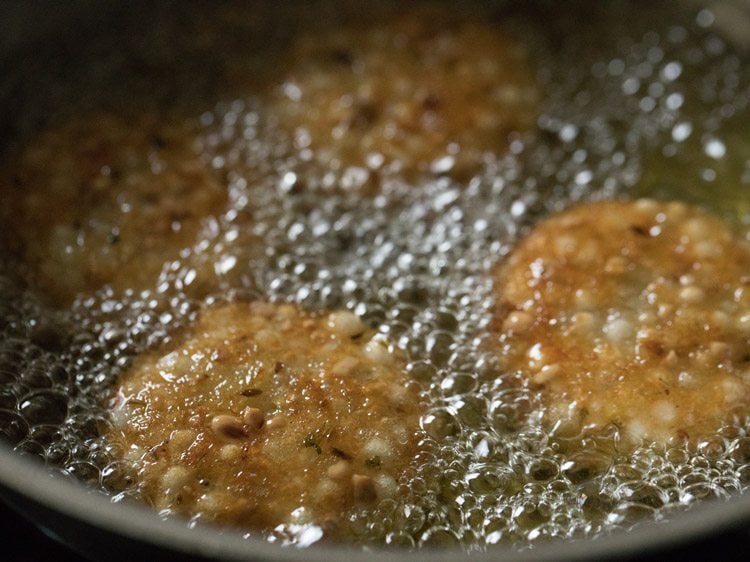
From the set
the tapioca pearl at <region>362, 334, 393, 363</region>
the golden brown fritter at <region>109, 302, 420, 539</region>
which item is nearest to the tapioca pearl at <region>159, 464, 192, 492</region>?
the golden brown fritter at <region>109, 302, 420, 539</region>

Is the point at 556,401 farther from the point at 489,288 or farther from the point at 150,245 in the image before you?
the point at 150,245

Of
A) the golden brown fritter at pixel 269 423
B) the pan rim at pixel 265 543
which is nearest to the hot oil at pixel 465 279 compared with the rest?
the golden brown fritter at pixel 269 423

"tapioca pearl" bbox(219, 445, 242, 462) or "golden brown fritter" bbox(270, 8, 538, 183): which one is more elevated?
"golden brown fritter" bbox(270, 8, 538, 183)

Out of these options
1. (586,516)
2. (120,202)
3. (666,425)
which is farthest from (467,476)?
(120,202)

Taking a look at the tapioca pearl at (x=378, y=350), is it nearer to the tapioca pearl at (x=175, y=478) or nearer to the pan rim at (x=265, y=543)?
the tapioca pearl at (x=175, y=478)

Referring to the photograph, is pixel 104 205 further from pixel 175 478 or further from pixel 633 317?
pixel 633 317

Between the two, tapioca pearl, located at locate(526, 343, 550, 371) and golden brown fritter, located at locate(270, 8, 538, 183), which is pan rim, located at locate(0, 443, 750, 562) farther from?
golden brown fritter, located at locate(270, 8, 538, 183)
